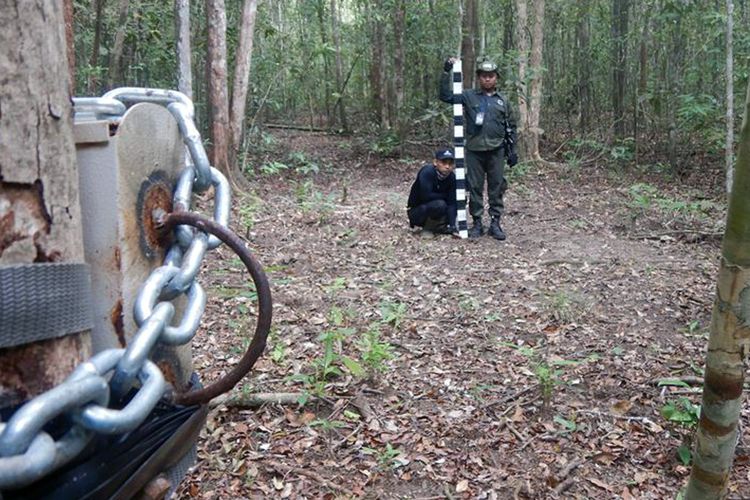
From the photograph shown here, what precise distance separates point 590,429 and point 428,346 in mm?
1446

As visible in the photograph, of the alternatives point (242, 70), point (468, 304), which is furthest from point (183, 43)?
point (468, 304)

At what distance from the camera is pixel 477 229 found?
829 cm

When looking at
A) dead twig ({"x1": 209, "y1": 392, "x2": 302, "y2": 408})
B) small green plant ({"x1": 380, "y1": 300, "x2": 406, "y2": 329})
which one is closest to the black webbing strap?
dead twig ({"x1": 209, "y1": 392, "x2": 302, "y2": 408})

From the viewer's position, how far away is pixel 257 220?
345 inches

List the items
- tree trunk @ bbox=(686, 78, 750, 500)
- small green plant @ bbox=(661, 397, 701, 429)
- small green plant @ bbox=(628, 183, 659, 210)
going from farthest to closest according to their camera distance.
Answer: small green plant @ bbox=(628, 183, 659, 210) < small green plant @ bbox=(661, 397, 701, 429) < tree trunk @ bbox=(686, 78, 750, 500)

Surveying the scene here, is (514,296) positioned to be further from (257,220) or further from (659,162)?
(659,162)

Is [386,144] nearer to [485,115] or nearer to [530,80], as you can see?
[530,80]

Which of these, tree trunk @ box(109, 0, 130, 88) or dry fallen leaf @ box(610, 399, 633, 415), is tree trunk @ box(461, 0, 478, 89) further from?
dry fallen leaf @ box(610, 399, 633, 415)

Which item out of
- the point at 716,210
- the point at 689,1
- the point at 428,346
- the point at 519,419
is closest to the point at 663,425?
the point at 519,419

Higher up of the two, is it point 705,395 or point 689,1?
point 689,1

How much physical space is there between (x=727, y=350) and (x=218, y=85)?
29.6 feet

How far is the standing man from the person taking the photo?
799 cm

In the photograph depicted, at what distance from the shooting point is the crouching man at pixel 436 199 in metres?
8.19

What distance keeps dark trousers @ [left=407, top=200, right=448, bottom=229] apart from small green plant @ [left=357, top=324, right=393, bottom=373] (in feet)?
10.9
